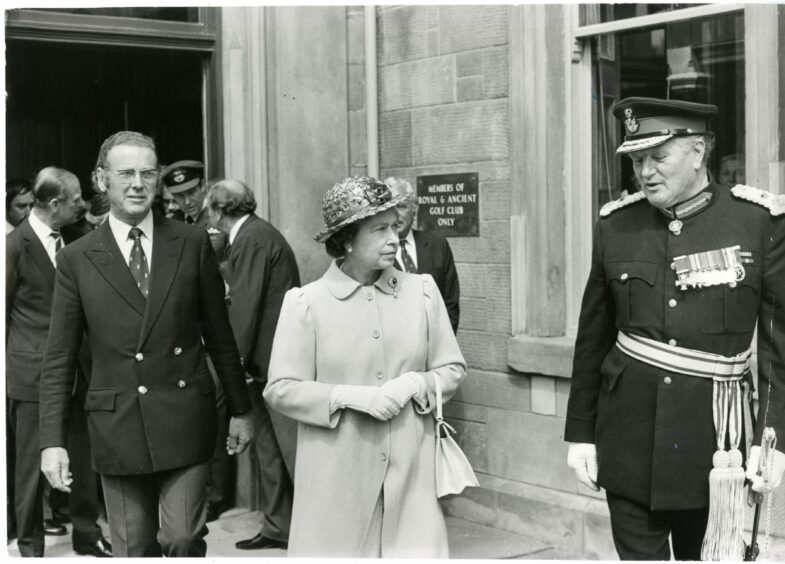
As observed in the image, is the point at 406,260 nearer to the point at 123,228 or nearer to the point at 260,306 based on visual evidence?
the point at 260,306

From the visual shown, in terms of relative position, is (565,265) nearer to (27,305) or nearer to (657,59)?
(657,59)

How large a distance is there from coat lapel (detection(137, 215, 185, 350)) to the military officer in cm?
174

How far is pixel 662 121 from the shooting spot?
3973 mm

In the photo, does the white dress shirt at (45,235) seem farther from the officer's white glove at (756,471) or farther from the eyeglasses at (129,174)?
the officer's white glove at (756,471)

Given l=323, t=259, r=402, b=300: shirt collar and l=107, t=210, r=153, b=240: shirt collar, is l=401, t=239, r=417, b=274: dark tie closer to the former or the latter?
l=107, t=210, r=153, b=240: shirt collar

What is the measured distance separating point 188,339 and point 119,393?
0.35 metres

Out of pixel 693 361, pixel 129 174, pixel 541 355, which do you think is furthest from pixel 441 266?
pixel 693 361

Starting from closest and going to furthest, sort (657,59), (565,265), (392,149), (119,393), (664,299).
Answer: (664,299)
(119,393)
(657,59)
(565,265)
(392,149)

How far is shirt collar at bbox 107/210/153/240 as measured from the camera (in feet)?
15.5

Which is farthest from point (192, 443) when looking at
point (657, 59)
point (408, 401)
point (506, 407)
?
point (657, 59)

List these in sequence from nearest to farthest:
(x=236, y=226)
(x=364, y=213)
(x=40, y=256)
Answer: (x=364, y=213)
(x=40, y=256)
(x=236, y=226)

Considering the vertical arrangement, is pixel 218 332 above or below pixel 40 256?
below

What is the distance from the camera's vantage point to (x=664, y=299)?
3.95m

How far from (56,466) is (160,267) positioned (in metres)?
0.87
